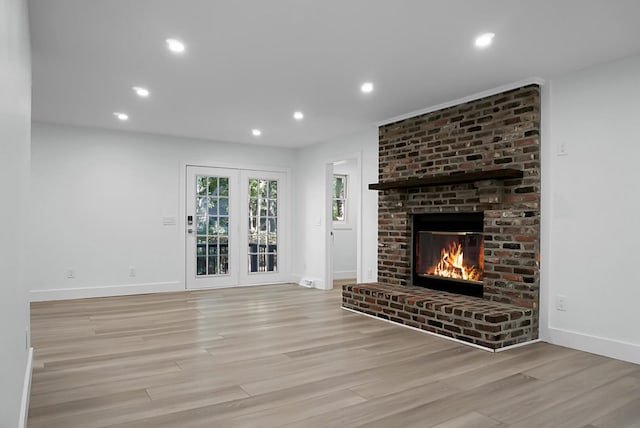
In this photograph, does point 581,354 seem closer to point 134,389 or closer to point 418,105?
point 418,105

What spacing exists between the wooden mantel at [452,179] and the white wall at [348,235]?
3283 millimetres

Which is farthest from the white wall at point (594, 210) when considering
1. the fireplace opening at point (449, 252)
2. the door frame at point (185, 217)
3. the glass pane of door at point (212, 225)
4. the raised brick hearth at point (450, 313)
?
the glass pane of door at point (212, 225)

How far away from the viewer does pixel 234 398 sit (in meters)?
2.56

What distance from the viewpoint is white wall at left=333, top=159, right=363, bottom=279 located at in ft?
27.6

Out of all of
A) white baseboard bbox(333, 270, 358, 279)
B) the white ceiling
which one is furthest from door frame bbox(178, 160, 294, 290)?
the white ceiling

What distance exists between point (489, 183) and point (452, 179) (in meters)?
0.33

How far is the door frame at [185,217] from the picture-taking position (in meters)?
6.66

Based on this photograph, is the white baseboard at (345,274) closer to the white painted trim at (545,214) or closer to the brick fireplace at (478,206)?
the brick fireplace at (478,206)

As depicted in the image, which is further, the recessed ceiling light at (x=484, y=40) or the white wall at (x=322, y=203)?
the white wall at (x=322, y=203)

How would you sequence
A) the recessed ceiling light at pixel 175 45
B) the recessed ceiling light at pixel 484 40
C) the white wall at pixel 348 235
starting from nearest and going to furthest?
1. the recessed ceiling light at pixel 484 40
2. the recessed ceiling light at pixel 175 45
3. the white wall at pixel 348 235

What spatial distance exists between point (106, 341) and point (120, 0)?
270 cm

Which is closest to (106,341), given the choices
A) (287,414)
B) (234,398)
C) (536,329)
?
(234,398)

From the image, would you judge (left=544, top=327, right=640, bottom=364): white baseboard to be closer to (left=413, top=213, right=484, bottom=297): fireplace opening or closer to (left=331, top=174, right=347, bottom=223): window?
(left=413, top=213, right=484, bottom=297): fireplace opening

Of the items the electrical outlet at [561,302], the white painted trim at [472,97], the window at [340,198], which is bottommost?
the electrical outlet at [561,302]
